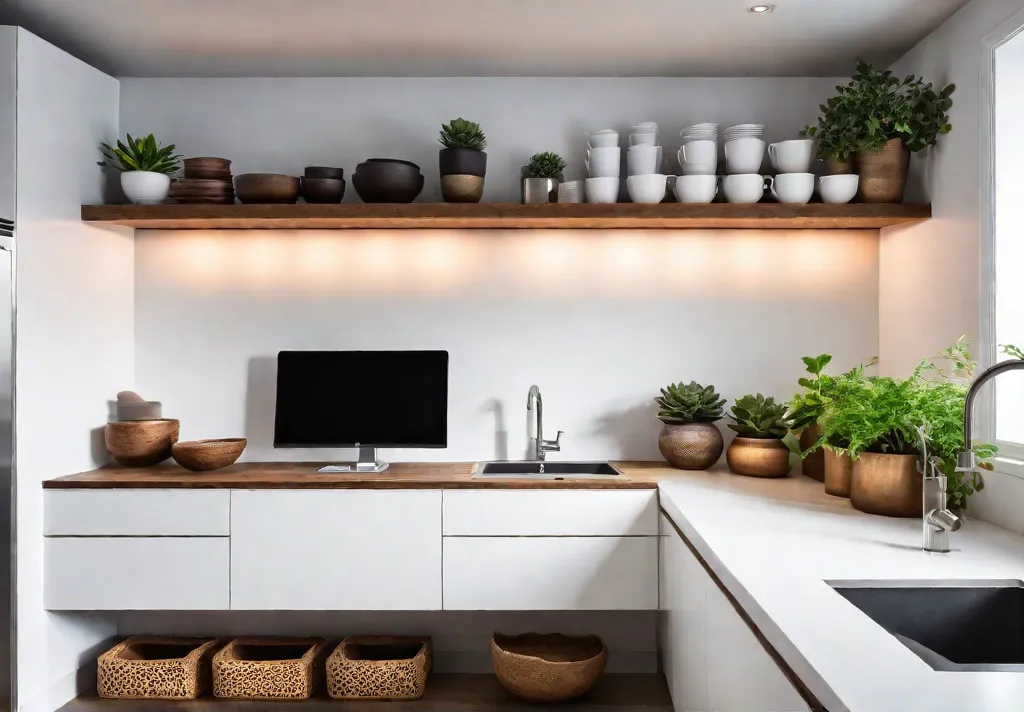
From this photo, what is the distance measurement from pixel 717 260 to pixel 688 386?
1.85ft

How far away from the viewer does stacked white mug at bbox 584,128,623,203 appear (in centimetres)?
297

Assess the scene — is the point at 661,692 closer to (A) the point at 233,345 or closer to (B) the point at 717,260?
(B) the point at 717,260

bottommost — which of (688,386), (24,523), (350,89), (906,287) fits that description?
(24,523)

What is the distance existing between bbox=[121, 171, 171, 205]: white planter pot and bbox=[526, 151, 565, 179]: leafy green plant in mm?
1460

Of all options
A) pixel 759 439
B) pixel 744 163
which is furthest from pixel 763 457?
pixel 744 163

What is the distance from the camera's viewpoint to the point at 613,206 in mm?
2936

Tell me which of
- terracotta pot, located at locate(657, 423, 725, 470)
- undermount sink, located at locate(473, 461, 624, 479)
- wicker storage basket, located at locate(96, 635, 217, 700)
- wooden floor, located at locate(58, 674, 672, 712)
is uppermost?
terracotta pot, located at locate(657, 423, 725, 470)

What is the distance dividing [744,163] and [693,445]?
1.12 metres

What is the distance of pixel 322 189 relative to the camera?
3.00 metres

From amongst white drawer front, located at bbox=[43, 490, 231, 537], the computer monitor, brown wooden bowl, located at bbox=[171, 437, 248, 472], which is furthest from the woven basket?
brown wooden bowl, located at bbox=[171, 437, 248, 472]

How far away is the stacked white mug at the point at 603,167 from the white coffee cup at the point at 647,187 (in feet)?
0.22

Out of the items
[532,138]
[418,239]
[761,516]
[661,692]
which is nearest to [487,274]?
[418,239]

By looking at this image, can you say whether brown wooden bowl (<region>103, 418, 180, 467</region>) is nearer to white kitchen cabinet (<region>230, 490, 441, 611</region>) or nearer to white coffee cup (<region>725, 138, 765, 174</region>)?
white kitchen cabinet (<region>230, 490, 441, 611</region>)

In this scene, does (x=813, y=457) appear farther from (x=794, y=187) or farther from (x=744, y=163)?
(x=744, y=163)
